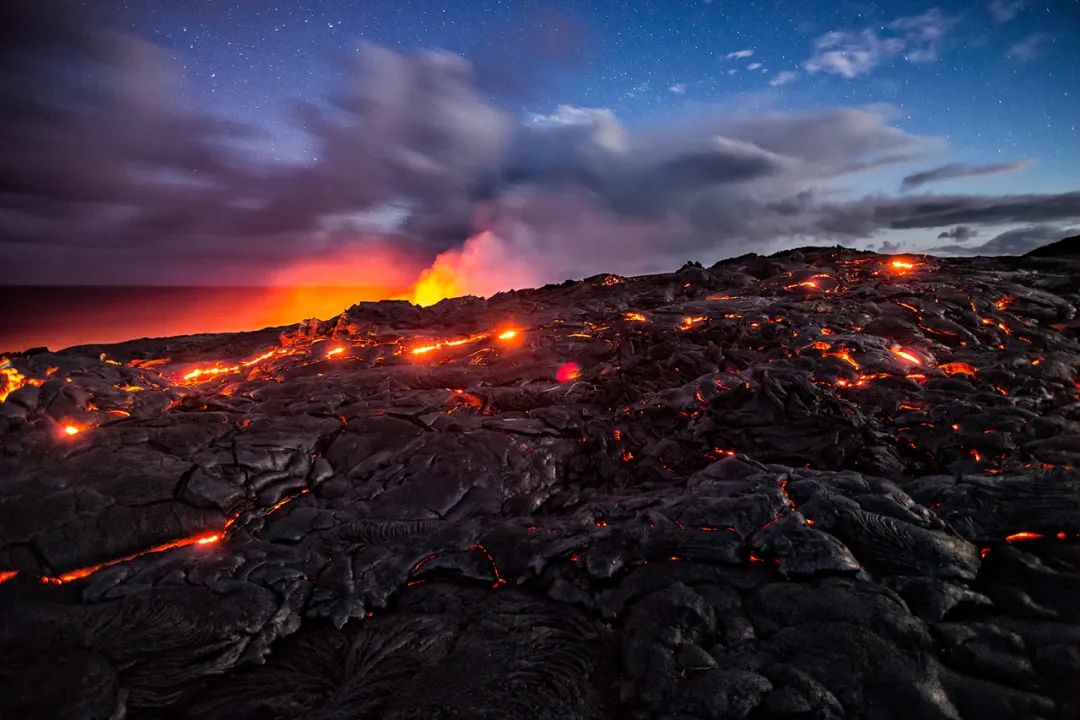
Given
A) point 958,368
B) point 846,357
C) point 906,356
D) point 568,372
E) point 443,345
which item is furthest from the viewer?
point 443,345

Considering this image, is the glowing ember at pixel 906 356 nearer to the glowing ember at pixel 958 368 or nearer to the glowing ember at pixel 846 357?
the glowing ember at pixel 958 368

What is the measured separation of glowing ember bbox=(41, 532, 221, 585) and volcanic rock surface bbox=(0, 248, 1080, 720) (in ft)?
0.15

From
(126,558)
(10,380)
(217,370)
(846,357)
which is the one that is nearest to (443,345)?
(217,370)

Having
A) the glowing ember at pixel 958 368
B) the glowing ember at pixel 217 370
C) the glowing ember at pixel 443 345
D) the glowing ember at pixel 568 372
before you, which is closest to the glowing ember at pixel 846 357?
the glowing ember at pixel 958 368

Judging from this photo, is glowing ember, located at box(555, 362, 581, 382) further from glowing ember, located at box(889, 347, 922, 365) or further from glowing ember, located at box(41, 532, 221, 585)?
glowing ember, located at box(41, 532, 221, 585)

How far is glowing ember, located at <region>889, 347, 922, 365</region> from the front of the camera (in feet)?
33.2

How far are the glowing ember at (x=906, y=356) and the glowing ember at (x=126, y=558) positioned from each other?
41.3ft

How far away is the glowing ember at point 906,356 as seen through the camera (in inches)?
398

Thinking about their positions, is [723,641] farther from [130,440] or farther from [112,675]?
[130,440]

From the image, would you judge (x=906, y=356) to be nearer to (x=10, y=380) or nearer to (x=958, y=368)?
(x=958, y=368)

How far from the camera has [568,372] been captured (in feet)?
37.4

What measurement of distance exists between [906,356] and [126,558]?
13767 mm

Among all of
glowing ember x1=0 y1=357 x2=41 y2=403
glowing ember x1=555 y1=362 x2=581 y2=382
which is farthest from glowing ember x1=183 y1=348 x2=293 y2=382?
glowing ember x1=555 y1=362 x2=581 y2=382

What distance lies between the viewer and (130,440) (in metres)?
7.65
